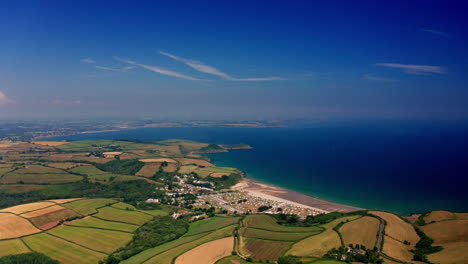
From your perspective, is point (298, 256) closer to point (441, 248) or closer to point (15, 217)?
point (441, 248)

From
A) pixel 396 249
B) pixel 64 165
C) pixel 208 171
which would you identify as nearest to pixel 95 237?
pixel 396 249

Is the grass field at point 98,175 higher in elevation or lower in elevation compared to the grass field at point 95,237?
higher

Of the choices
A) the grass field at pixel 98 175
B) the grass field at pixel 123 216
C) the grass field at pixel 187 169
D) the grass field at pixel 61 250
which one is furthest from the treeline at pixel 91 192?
the grass field at pixel 61 250

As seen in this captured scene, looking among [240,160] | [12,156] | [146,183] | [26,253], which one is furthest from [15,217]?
[240,160]

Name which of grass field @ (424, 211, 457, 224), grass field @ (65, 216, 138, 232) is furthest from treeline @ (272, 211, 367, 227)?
grass field @ (65, 216, 138, 232)

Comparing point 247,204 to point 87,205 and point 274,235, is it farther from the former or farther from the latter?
point 87,205

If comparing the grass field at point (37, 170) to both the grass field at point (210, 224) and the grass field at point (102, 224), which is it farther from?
the grass field at point (210, 224)

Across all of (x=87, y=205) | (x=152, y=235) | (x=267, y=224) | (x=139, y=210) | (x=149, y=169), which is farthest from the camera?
(x=149, y=169)
